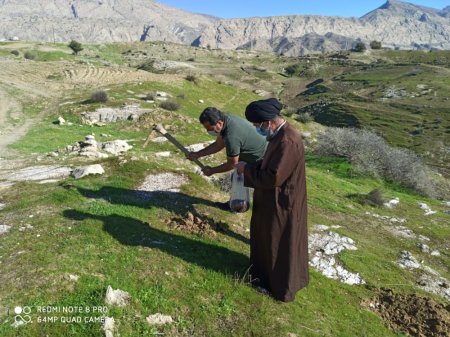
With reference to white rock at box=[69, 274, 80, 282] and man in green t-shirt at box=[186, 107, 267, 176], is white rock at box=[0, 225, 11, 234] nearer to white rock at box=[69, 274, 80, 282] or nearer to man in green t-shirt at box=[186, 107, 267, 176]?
white rock at box=[69, 274, 80, 282]

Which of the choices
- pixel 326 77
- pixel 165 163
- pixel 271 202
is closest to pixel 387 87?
pixel 326 77

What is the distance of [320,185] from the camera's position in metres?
18.6

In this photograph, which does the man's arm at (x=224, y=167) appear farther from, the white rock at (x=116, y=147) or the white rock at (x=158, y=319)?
the white rock at (x=116, y=147)

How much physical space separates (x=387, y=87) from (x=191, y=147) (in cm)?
8368

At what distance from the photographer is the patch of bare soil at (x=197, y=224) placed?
947 centimetres

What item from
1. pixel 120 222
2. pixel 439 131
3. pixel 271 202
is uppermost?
pixel 271 202

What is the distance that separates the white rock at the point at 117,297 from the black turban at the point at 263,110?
3.59 metres

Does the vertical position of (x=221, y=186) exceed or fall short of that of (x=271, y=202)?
it falls short

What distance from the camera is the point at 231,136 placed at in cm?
861

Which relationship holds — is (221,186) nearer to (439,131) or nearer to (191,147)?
(191,147)

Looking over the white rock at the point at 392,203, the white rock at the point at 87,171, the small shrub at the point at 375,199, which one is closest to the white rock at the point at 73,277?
the white rock at the point at 87,171

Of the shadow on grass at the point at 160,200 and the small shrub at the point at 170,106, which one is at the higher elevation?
the small shrub at the point at 170,106

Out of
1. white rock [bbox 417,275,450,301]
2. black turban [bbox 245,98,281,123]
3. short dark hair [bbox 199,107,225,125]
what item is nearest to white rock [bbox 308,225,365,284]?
white rock [bbox 417,275,450,301]

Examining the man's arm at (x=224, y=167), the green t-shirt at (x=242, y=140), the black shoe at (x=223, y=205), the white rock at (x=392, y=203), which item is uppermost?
the green t-shirt at (x=242, y=140)
